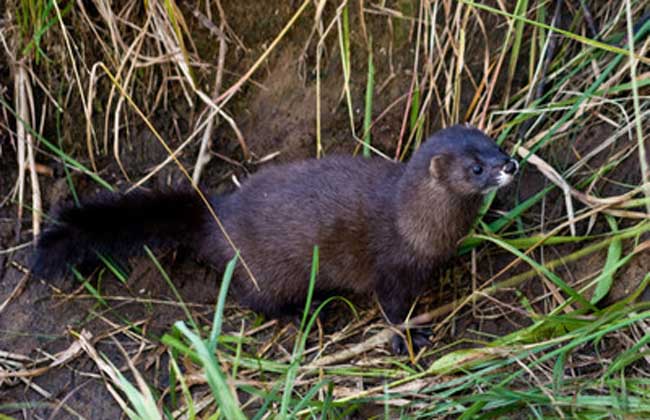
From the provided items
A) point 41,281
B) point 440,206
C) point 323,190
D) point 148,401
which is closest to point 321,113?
point 323,190

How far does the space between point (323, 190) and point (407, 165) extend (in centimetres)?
39

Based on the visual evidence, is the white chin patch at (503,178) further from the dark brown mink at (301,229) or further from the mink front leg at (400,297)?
the mink front leg at (400,297)

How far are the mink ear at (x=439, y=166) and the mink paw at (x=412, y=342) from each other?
74 centimetres

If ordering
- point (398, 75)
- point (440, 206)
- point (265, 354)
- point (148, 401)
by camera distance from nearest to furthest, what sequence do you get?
point (148, 401) < point (440, 206) < point (265, 354) < point (398, 75)

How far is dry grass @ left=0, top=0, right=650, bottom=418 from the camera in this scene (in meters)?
3.38

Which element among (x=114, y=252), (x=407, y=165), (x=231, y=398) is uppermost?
(x=407, y=165)


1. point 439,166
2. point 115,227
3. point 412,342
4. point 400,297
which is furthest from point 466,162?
point 115,227

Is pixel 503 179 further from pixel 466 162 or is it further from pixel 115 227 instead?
pixel 115 227

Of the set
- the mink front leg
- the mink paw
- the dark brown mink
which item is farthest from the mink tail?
the mink paw

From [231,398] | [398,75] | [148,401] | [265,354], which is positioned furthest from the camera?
[398,75]

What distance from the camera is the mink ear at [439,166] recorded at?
3537 millimetres

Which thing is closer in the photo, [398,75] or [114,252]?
[114,252]

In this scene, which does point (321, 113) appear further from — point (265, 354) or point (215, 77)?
point (265, 354)

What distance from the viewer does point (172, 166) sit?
14.8 ft
